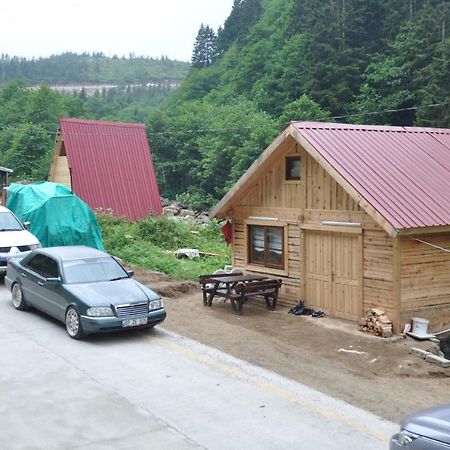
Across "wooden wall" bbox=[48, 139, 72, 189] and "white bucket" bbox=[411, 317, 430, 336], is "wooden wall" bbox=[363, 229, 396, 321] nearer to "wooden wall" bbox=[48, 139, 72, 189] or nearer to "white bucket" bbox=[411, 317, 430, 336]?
"white bucket" bbox=[411, 317, 430, 336]

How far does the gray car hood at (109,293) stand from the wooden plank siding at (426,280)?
5542 millimetres

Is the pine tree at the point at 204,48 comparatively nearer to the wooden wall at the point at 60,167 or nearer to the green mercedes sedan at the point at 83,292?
the wooden wall at the point at 60,167

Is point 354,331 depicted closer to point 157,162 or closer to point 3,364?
point 3,364

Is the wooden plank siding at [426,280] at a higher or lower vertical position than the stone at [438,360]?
higher

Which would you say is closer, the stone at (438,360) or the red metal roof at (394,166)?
the stone at (438,360)

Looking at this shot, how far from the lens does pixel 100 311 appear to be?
11969 mm

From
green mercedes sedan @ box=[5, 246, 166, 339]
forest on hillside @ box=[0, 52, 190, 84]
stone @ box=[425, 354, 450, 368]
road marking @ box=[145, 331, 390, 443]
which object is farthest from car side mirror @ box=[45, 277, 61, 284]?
forest on hillside @ box=[0, 52, 190, 84]

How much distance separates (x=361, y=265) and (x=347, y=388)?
524cm

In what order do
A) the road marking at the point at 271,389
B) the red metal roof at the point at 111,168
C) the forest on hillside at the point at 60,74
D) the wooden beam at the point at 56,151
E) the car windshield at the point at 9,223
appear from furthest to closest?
1. the forest on hillside at the point at 60,74
2. the wooden beam at the point at 56,151
3. the red metal roof at the point at 111,168
4. the car windshield at the point at 9,223
5. the road marking at the point at 271,389

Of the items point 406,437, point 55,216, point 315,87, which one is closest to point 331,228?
point 406,437

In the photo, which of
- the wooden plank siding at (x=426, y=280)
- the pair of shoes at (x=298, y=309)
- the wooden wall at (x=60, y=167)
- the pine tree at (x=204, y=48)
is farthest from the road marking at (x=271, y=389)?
the pine tree at (x=204, y=48)

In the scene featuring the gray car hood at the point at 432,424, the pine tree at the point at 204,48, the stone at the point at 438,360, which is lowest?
the stone at the point at 438,360

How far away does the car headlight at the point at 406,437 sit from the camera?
5534mm

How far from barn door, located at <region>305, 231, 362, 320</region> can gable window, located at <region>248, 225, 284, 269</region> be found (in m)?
1.17
